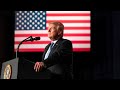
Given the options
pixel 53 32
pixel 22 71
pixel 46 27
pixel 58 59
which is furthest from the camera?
pixel 46 27

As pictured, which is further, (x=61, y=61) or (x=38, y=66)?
(x=61, y=61)

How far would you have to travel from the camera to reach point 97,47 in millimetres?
3500

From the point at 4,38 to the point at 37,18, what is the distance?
481 millimetres

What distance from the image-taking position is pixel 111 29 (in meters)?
3.50

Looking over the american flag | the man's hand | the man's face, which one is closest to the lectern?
the man's hand

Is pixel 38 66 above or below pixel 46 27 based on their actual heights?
below

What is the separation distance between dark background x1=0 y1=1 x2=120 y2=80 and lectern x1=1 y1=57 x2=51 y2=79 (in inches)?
79.9

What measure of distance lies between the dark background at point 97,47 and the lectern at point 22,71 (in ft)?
6.66

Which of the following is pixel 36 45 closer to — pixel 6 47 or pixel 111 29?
pixel 6 47

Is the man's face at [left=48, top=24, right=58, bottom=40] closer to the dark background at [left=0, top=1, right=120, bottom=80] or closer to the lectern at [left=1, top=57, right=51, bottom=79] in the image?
the lectern at [left=1, top=57, right=51, bottom=79]

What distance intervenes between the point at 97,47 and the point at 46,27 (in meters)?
0.67

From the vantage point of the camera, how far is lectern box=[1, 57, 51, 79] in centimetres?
134

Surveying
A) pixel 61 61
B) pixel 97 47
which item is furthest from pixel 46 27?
pixel 61 61

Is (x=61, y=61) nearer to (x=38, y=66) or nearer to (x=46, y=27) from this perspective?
(x=38, y=66)
